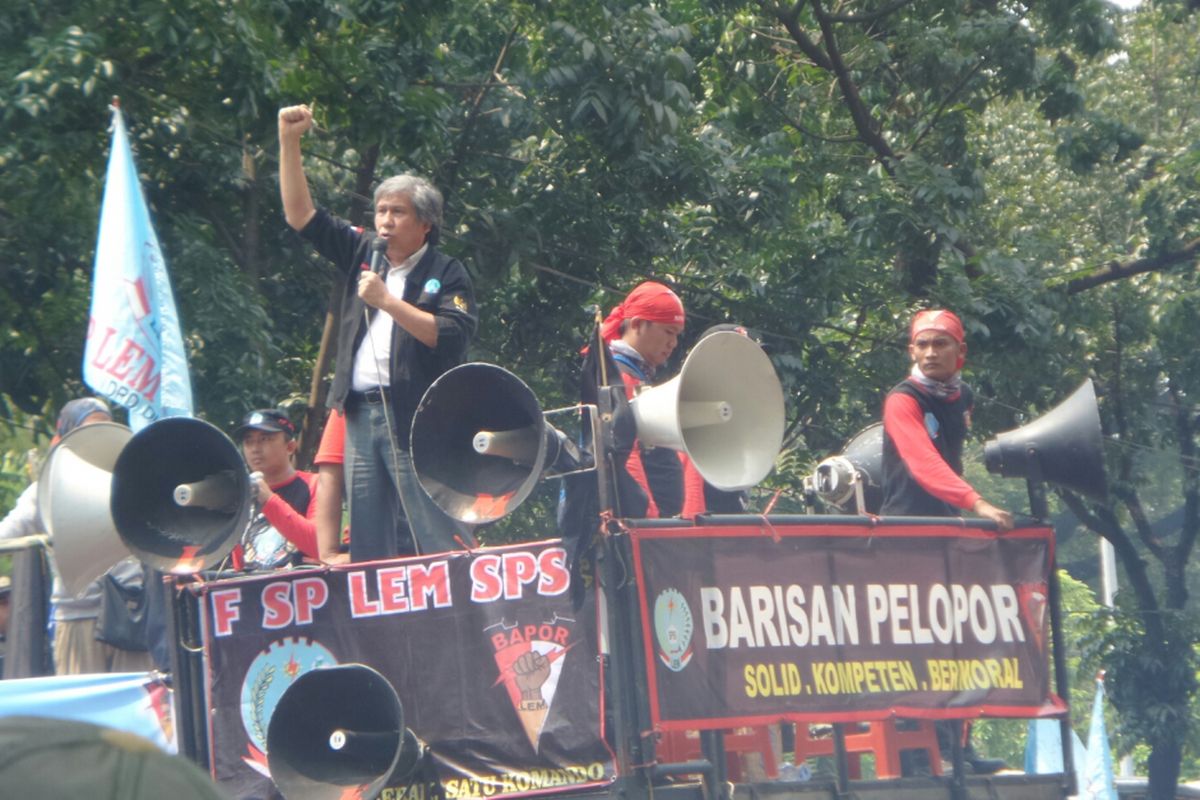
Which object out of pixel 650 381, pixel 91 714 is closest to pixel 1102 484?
pixel 650 381

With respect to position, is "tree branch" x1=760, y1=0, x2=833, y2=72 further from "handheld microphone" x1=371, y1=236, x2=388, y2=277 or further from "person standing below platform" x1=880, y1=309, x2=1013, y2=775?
"handheld microphone" x1=371, y1=236, x2=388, y2=277

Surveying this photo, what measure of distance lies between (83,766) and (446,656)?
3.32 meters

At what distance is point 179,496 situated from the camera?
4.91 m

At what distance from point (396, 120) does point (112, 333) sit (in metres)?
3.70

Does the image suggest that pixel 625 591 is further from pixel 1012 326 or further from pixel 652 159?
pixel 1012 326

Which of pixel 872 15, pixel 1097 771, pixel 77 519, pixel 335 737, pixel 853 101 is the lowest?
pixel 1097 771

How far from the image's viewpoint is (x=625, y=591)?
4.50 meters

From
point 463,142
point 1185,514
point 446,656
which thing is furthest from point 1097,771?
point 446,656

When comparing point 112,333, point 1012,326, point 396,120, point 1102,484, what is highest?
point 396,120

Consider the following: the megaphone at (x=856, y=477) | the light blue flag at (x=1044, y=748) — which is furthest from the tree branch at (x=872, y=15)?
the light blue flag at (x=1044, y=748)

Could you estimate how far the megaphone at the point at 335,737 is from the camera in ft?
15.0

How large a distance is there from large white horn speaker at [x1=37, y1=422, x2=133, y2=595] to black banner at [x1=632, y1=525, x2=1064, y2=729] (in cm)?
177

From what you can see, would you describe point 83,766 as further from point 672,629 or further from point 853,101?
point 853,101

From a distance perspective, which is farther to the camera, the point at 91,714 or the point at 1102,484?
the point at 1102,484
